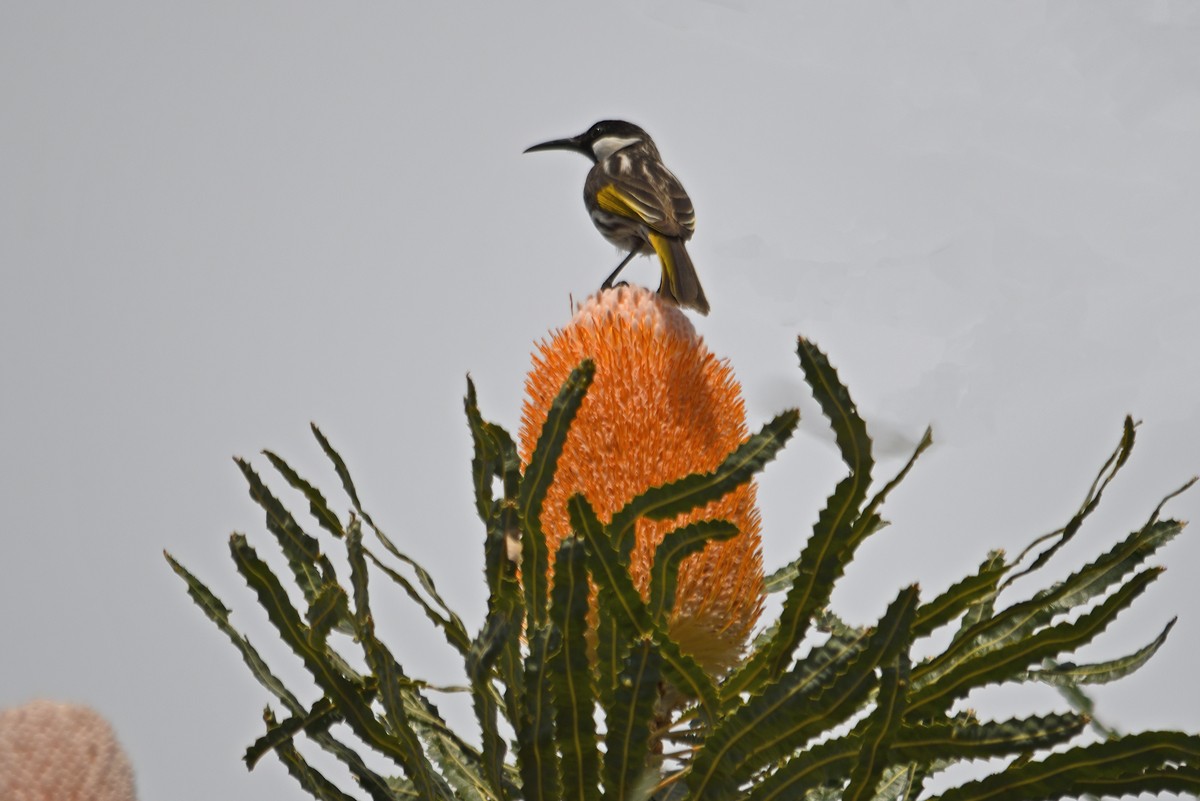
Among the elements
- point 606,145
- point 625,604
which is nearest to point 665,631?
point 625,604

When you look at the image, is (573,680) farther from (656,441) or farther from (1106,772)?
(1106,772)

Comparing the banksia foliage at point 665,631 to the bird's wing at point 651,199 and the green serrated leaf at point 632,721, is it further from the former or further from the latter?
the bird's wing at point 651,199

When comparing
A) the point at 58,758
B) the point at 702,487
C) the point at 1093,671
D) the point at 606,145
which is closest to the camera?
the point at 58,758

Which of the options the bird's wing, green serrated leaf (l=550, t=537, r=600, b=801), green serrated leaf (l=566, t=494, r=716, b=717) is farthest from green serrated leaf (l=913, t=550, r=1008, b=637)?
the bird's wing

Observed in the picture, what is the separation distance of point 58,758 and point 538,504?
0.68 metres

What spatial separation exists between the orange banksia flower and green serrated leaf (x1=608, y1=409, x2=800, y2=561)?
0.19 metres

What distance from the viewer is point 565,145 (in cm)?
496

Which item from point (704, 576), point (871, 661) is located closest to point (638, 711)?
point (871, 661)

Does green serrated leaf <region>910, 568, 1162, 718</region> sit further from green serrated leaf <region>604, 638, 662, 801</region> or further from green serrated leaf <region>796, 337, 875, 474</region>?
green serrated leaf <region>604, 638, 662, 801</region>

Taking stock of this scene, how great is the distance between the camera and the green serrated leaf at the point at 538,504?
1.78m

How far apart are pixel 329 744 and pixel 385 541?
0.36 meters

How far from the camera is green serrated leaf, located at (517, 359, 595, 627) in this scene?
1.78 meters

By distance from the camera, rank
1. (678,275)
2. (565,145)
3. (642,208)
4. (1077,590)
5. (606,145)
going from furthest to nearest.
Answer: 1. (565,145)
2. (606,145)
3. (642,208)
4. (678,275)
5. (1077,590)

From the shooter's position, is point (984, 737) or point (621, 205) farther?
point (621, 205)
